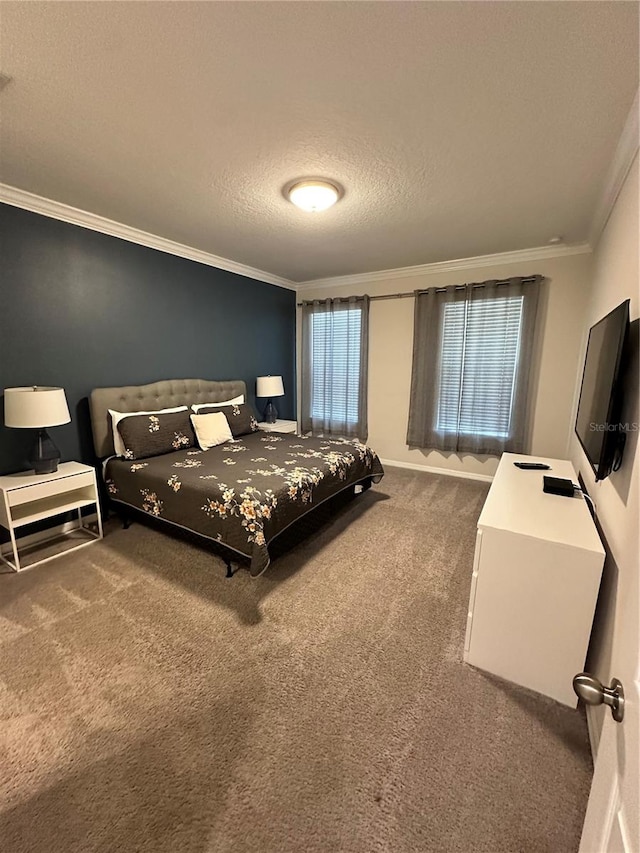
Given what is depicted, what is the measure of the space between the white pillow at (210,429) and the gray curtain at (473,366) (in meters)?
2.27

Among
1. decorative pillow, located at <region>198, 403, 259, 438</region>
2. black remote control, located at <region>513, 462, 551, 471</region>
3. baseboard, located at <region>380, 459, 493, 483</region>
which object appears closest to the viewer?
black remote control, located at <region>513, 462, 551, 471</region>

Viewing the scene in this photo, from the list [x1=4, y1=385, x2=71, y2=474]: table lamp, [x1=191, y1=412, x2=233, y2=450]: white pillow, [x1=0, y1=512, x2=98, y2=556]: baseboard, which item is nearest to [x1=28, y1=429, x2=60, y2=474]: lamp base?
[x1=4, y1=385, x2=71, y2=474]: table lamp

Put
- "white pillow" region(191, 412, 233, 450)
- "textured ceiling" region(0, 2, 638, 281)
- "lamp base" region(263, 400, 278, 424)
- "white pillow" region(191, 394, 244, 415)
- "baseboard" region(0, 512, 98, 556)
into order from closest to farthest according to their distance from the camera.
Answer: "textured ceiling" region(0, 2, 638, 281), "baseboard" region(0, 512, 98, 556), "white pillow" region(191, 412, 233, 450), "white pillow" region(191, 394, 244, 415), "lamp base" region(263, 400, 278, 424)

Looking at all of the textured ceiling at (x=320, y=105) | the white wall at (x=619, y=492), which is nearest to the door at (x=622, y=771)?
the white wall at (x=619, y=492)

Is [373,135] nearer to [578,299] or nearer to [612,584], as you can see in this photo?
[612,584]

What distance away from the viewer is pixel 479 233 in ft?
10.0

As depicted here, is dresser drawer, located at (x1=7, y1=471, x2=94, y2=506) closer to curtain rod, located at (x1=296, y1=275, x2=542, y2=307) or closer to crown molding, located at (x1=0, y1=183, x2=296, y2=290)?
crown molding, located at (x1=0, y1=183, x2=296, y2=290)

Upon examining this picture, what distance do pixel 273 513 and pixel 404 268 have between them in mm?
3377

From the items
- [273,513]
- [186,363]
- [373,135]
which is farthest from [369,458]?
[373,135]

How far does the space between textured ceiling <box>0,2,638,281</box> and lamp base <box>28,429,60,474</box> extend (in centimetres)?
169

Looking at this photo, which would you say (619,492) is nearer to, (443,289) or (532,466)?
(532,466)

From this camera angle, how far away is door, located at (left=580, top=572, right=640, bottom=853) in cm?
49

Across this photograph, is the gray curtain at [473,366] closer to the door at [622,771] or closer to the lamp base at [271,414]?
the lamp base at [271,414]

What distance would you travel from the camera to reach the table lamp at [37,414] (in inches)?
89.4
